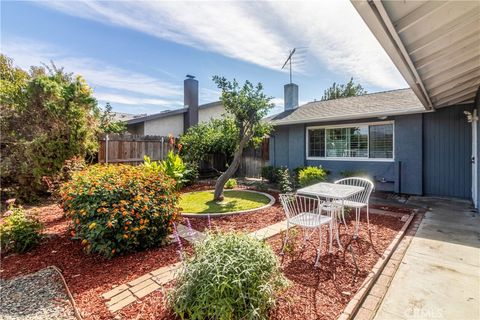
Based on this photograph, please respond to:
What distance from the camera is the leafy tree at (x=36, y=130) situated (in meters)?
6.87

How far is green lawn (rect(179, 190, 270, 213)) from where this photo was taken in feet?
20.6

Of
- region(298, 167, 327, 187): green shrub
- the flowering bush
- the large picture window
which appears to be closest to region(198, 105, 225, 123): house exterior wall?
the large picture window

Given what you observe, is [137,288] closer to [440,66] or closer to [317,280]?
[317,280]

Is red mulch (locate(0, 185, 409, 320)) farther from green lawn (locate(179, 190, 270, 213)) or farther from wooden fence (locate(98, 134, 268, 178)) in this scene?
wooden fence (locate(98, 134, 268, 178))

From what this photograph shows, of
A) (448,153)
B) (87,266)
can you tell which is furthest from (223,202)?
(448,153)

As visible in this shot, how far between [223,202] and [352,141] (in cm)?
633

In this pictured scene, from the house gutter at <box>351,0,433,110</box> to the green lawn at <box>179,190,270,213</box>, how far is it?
459 cm

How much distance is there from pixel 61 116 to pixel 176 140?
5640 millimetres

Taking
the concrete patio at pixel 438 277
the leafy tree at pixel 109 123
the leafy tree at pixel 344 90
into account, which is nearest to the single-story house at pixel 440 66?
the concrete patio at pixel 438 277

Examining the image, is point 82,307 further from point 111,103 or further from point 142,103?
point 142,103

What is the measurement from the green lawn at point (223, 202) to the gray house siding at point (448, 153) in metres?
6.00

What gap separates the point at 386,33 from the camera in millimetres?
3076

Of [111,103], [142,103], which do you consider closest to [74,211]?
[111,103]

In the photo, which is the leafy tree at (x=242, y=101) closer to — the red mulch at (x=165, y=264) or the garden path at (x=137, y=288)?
the red mulch at (x=165, y=264)
